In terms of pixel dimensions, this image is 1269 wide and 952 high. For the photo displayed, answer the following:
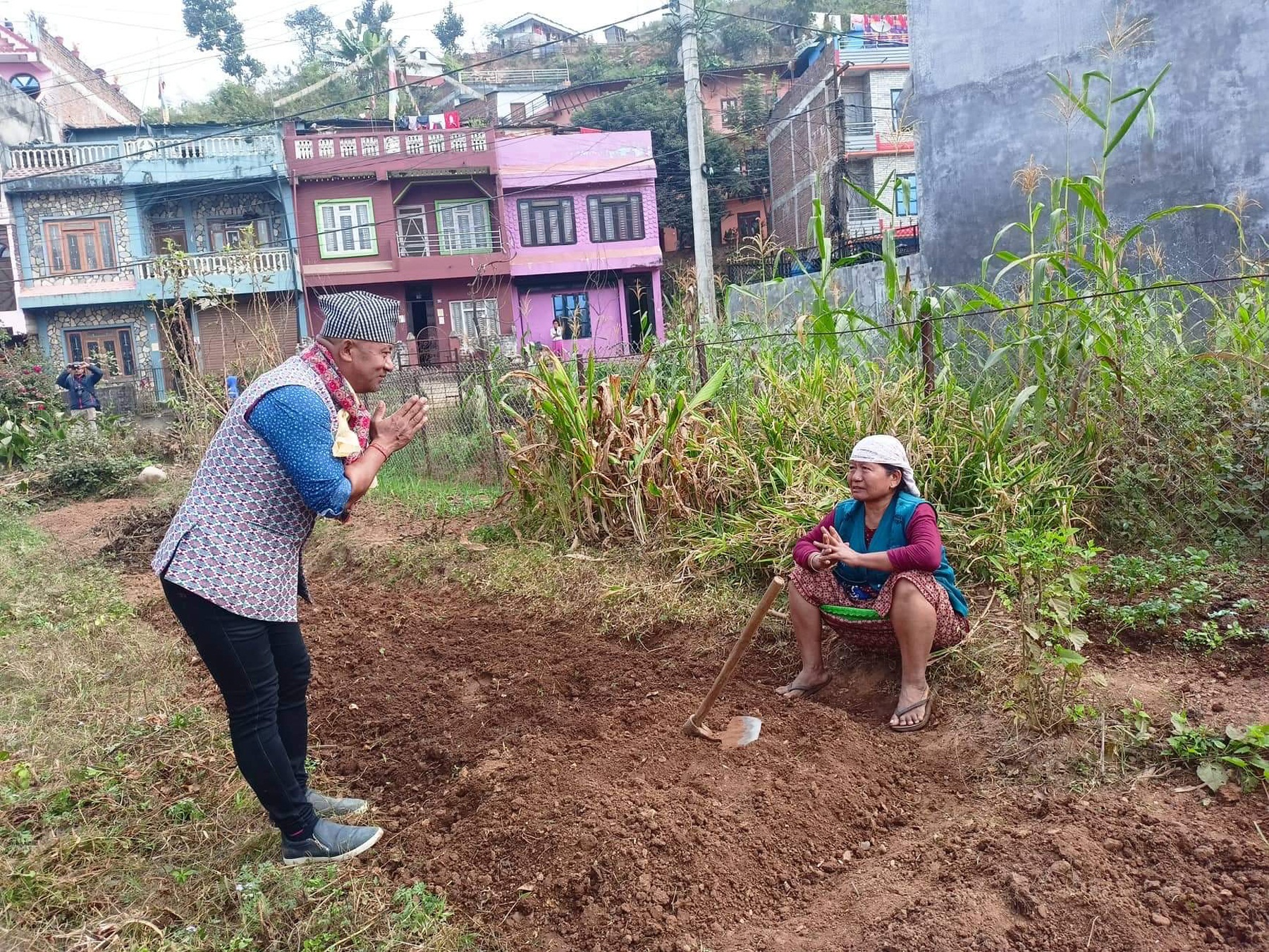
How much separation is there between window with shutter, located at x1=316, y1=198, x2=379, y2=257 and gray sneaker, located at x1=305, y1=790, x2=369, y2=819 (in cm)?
2391

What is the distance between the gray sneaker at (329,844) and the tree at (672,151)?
88.9ft

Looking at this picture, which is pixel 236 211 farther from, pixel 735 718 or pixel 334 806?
pixel 735 718

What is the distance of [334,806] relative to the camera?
319cm

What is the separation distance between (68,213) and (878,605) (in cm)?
2692

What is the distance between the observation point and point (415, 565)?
20.4 ft

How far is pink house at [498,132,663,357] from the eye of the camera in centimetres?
2555

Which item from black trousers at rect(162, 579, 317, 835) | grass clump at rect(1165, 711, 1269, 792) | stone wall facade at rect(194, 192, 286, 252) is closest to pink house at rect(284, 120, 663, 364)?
stone wall facade at rect(194, 192, 286, 252)

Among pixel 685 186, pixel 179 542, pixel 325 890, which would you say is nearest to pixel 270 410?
pixel 179 542

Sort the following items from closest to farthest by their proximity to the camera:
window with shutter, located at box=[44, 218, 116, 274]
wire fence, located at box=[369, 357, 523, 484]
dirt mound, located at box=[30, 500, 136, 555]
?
1. dirt mound, located at box=[30, 500, 136, 555]
2. wire fence, located at box=[369, 357, 523, 484]
3. window with shutter, located at box=[44, 218, 116, 274]

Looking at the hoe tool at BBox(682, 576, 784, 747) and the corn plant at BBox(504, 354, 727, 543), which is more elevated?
the corn plant at BBox(504, 354, 727, 543)

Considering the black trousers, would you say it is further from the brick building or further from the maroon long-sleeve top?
the brick building

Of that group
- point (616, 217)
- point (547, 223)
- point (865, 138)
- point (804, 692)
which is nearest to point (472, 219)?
point (547, 223)

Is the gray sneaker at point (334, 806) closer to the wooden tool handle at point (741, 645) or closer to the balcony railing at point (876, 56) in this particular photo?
the wooden tool handle at point (741, 645)

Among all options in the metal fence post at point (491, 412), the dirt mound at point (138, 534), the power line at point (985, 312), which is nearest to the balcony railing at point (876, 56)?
the metal fence post at point (491, 412)
